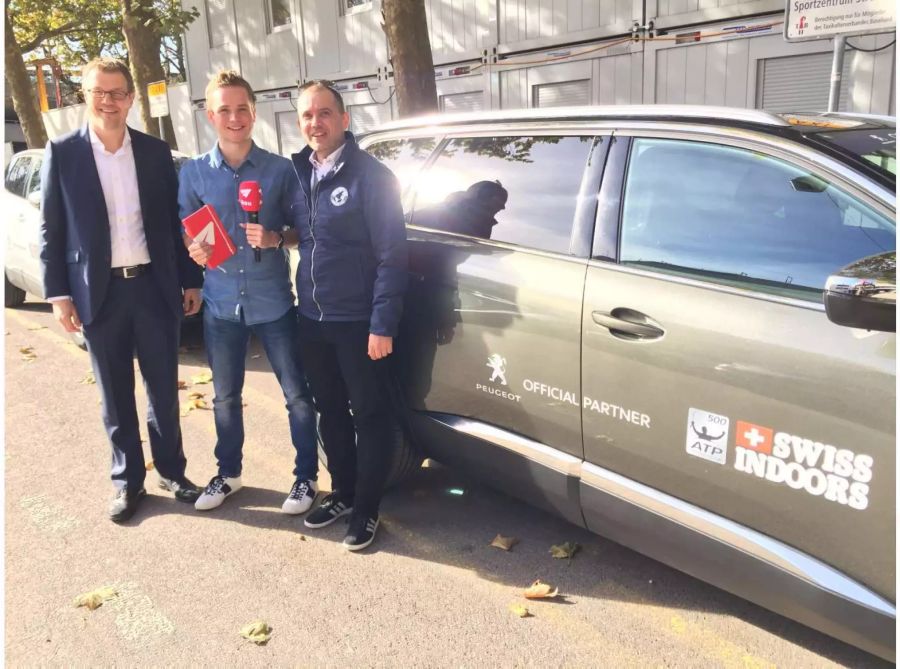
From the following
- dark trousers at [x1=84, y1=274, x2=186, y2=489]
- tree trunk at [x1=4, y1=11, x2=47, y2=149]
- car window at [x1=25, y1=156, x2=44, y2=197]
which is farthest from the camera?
tree trunk at [x1=4, y1=11, x2=47, y2=149]

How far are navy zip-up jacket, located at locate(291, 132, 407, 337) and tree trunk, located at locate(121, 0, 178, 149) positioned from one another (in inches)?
413

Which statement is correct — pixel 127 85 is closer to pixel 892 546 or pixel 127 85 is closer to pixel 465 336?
pixel 465 336

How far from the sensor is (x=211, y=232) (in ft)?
10.7

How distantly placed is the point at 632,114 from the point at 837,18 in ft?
8.94

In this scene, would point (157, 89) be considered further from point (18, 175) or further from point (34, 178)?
point (34, 178)

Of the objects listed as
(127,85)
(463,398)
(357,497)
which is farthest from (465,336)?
(127,85)

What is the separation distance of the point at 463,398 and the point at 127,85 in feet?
6.93

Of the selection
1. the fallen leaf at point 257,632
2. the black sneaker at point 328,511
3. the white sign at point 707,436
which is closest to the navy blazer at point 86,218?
the black sneaker at point 328,511

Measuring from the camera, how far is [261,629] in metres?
2.74

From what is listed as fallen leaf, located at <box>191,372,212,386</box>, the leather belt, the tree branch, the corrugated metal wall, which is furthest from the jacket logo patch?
the tree branch

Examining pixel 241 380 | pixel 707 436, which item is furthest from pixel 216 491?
pixel 707 436

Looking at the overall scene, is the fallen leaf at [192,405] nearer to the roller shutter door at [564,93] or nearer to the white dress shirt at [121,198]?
the white dress shirt at [121,198]

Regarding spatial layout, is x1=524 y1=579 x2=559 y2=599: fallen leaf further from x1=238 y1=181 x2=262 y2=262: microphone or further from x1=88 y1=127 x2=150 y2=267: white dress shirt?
x1=88 y1=127 x2=150 y2=267: white dress shirt

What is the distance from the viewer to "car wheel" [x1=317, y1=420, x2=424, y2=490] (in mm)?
3480
